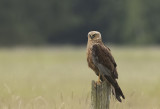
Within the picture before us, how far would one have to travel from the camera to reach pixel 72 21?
194 feet

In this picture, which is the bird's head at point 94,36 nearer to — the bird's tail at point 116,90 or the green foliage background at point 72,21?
the bird's tail at point 116,90

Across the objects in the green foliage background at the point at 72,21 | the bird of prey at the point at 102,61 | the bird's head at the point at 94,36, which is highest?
the green foliage background at the point at 72,21

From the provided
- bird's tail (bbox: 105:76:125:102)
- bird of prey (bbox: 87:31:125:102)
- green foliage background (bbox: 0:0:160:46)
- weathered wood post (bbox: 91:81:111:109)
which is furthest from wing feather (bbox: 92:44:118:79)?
green foliage background (bbox: 0:0:160:46)

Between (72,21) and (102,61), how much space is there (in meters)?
52.9

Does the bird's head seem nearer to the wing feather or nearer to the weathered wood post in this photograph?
the wing feather

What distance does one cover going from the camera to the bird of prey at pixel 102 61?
619 cm

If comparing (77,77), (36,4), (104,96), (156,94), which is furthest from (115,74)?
(36,4)

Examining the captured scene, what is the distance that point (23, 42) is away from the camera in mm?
53000

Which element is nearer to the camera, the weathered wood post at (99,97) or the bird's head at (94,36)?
the weathered wood post at (99,97)

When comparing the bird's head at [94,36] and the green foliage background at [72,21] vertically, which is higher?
the green foliage background at [72,21]

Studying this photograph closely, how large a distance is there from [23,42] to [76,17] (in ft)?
32.8

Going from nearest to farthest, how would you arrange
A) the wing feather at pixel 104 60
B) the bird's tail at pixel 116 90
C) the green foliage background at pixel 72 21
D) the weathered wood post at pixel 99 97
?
1. the weathered wood post at pixel 99 97
2. the bird's tail at pixel 116 90
3. the wing feather at pixel 104 60
4. the green foliage background at pixel 72 21

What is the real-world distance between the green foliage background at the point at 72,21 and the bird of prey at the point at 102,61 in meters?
46.4

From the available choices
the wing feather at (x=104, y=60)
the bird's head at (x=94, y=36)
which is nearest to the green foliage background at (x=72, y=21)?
the bird's head at (x=94, y=36)
